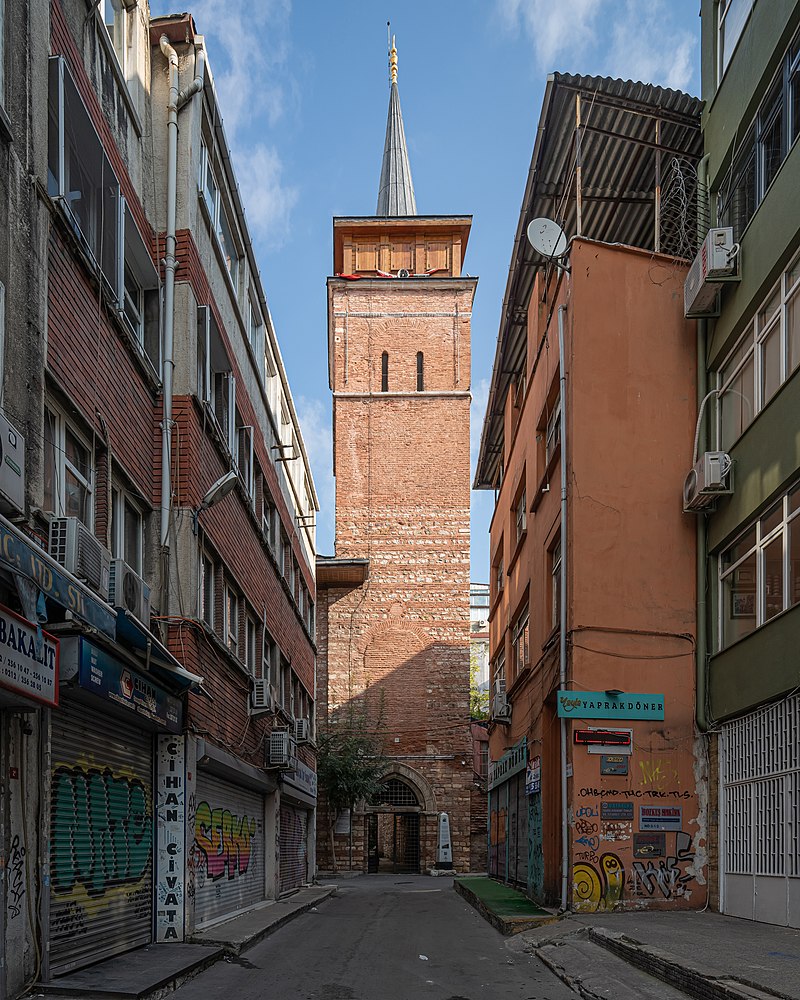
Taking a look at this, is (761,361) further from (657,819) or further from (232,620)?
(232,620)

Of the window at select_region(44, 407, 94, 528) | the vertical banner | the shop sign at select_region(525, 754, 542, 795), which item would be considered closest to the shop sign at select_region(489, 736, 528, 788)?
the shop sign at select_region(525, 754, 542, 795)

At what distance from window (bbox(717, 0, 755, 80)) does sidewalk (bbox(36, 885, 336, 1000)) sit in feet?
45.2

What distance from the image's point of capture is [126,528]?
13.1 m

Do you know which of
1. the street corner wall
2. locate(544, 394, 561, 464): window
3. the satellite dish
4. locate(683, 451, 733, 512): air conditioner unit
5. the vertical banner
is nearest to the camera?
the vertical banner

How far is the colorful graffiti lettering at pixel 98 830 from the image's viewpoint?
10.0 meters

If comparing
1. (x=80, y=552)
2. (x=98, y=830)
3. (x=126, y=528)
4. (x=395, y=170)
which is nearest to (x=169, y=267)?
(x=126, y=528)

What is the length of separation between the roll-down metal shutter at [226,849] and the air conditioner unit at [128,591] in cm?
399

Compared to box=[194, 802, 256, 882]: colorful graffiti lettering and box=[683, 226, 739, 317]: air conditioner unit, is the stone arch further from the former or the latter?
box=[683, 226, 739, 317]: air conditioner unit

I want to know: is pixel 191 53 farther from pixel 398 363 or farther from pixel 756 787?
pixel 398 363

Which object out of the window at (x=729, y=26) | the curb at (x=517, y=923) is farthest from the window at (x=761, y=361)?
the curb at (x=517, y=923)

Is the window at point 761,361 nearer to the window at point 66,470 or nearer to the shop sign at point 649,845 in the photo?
the shop sign at point 649,845

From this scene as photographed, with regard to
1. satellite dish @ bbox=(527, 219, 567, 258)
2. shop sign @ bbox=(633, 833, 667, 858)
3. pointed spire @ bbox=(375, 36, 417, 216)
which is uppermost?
pointed spire @ bbox=(375, 36, 417, 216)

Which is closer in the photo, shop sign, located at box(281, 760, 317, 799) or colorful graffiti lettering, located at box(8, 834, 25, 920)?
colorful graffiti lettering, located at box(8, 834, 25, 920)

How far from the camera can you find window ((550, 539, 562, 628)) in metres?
19.5
